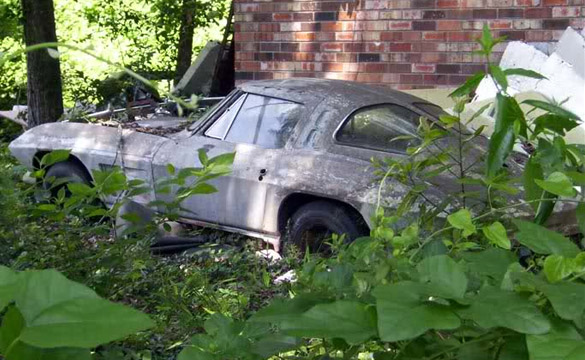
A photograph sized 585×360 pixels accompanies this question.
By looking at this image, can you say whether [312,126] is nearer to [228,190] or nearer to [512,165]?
[228,190]

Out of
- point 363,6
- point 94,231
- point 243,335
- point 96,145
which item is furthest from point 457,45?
point 243,335

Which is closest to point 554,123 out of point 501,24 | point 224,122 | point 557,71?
point 224,122

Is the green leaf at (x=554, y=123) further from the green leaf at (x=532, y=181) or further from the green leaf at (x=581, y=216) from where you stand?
the green leaf at (x=581, y=216)

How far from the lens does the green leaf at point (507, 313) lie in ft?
4.10

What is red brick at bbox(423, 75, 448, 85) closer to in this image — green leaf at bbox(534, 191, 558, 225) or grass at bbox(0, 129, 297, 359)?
grass at bbox(0, 129, 297, 359)

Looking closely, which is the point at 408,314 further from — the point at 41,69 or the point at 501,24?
the point at 41,69

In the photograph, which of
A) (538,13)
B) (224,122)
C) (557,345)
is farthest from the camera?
(538,13)

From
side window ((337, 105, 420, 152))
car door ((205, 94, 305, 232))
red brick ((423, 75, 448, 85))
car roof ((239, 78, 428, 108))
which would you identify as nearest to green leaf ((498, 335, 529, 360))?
side window ((337, 105, 420, 152))

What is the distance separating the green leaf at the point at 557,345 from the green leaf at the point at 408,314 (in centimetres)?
10

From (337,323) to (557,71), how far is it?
26.0 feet

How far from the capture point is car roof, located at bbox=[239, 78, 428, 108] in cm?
736

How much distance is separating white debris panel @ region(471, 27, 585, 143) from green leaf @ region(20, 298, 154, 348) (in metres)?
7.33

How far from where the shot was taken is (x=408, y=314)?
125 cm

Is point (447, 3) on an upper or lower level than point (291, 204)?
upper
